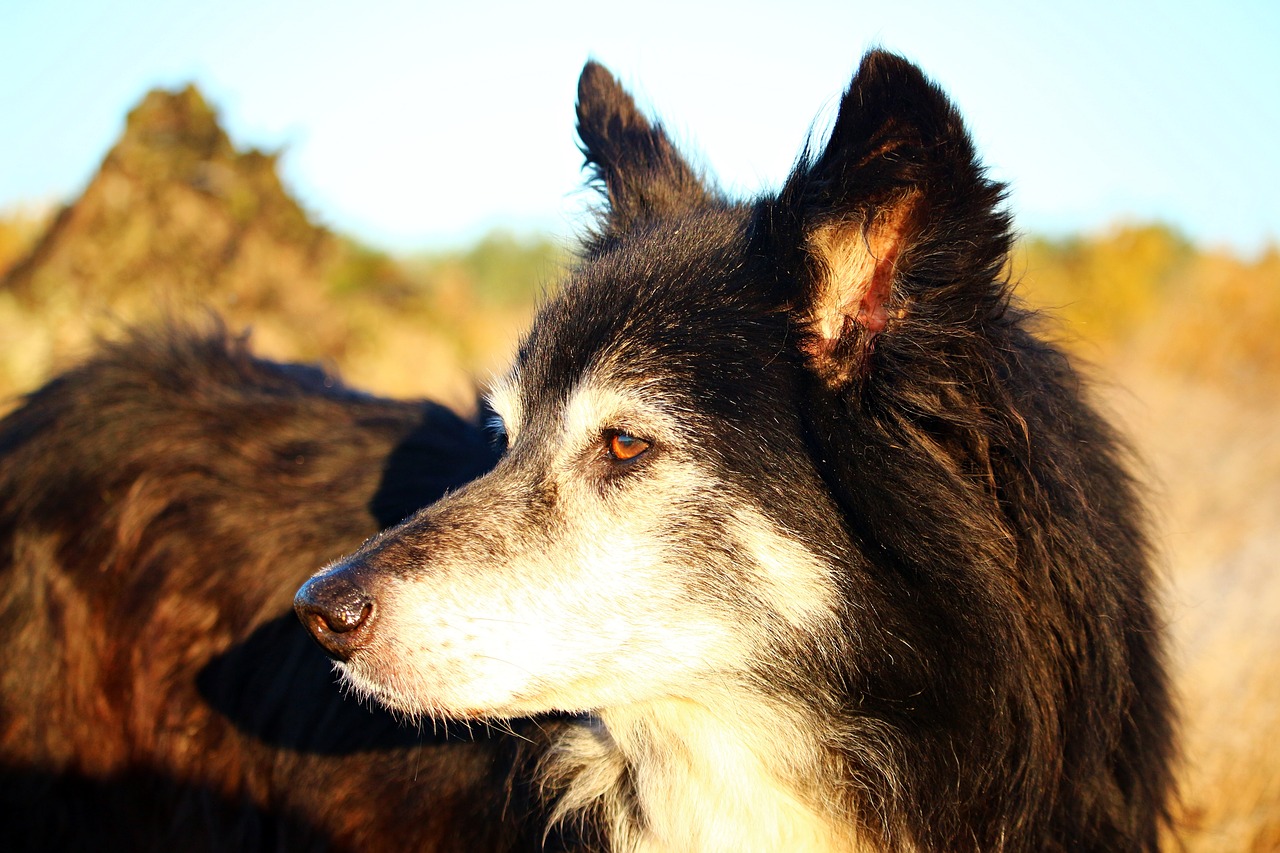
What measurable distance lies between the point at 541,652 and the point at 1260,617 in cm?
515

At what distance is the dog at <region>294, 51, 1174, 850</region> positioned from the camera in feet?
7.67

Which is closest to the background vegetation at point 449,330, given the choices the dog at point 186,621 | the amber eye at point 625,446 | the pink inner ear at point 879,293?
the dog at point 186,621

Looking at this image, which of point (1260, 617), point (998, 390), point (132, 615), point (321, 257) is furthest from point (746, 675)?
point (321, 257)

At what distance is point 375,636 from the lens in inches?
92.0

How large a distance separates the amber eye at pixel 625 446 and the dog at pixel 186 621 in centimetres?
79

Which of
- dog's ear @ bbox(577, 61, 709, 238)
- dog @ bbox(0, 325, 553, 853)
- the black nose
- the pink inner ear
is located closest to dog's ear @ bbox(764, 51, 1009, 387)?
the pink inner ear

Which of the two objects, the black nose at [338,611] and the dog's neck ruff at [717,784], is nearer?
the black nose at [338,611]

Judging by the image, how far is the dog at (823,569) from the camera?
7.67ft

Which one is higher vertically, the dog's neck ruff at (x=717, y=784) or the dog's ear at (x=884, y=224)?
the dog's ear at (x=884, y=224)

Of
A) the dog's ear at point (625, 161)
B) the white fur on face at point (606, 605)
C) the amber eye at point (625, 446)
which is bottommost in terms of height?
the white fur on face at point (606, 605)

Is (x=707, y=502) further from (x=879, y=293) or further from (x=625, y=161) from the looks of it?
(x=625, y=161)

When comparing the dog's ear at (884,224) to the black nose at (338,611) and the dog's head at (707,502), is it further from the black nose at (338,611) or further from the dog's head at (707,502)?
the black nose at (338,611)

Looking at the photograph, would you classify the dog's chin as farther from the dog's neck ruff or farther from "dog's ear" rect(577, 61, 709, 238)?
"dog's ear" rect(577, 61, 709, 238)

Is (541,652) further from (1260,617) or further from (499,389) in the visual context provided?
(1260,617)
